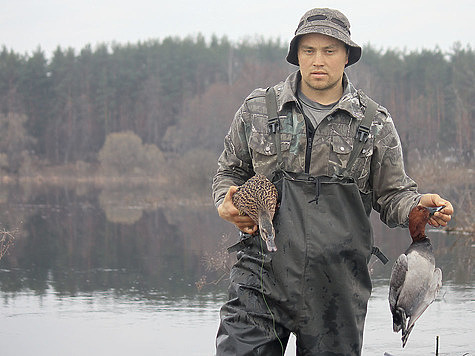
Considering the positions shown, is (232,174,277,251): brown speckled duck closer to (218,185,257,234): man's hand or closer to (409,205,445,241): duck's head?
(218,185,257,234): man's hand

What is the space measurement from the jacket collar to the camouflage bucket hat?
0.22 m

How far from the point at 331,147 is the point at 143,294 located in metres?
6.99

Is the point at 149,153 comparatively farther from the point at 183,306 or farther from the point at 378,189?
the point at 378,189

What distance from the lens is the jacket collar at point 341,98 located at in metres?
3.96

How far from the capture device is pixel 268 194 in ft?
12.2

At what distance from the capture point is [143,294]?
34.5ft

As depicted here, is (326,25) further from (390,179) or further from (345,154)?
(390,179)

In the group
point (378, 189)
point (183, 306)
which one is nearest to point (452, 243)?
point (183, 306)

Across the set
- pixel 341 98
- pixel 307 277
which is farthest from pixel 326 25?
pixel 307 277

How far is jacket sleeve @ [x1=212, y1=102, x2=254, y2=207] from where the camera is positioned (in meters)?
4.12

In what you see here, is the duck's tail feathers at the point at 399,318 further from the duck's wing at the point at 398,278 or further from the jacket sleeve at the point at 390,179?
the jacket sleeve at the point at 390,179

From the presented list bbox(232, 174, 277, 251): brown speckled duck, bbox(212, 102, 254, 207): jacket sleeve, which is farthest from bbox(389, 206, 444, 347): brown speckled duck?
bbox(212, 102, 254, 207): jacket sleeve

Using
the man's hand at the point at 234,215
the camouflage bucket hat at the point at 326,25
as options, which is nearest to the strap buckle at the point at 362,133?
Result: the camouflage bucket hat at the point at 326,25

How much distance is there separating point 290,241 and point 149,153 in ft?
183
